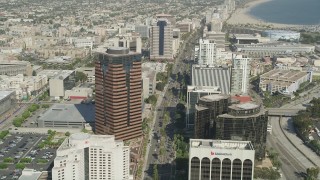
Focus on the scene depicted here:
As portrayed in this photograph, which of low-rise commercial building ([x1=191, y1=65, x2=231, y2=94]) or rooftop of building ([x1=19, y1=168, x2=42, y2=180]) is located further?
low-rise commercial building ([x1=191, y1=65, x2=231, y2=94])

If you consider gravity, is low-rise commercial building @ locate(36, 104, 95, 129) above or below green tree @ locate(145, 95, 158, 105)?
below

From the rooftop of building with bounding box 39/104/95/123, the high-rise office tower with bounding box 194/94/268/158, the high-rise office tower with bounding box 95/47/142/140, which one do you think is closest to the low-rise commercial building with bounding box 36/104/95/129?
the rooftop of building with bounding box 39/104/95/123

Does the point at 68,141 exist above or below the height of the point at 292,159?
above

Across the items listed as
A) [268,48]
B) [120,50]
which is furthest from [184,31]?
[120,50]

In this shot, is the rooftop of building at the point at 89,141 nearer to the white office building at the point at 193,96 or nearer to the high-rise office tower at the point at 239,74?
the white office building at the point at 193,96

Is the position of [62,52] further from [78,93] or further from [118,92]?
[118,92]

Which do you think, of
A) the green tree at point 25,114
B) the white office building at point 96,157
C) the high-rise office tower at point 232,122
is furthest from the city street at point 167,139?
the green tree at point 25,114

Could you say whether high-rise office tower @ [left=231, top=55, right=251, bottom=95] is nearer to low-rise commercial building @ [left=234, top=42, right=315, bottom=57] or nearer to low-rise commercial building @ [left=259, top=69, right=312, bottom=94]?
low-rise commercial building @ [left=259, top=69, right=312, bottom=94]

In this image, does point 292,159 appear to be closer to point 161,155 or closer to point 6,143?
point 161,155
